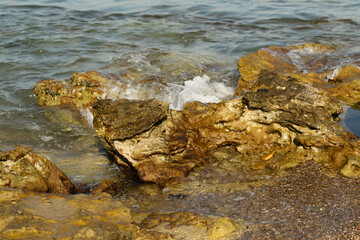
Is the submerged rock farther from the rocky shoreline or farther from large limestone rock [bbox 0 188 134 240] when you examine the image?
large limestone rock [bbox 0 188 134 240]

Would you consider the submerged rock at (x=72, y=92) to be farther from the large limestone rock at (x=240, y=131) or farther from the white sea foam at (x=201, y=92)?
the large limestone rock at (x=240, y=131)

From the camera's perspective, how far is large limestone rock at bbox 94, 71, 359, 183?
4094 millimetres

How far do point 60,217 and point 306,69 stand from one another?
5.90 m

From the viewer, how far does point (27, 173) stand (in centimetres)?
342

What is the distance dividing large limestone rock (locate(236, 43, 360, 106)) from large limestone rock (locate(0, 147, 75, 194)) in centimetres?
312

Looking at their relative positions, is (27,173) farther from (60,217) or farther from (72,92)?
(72,92)

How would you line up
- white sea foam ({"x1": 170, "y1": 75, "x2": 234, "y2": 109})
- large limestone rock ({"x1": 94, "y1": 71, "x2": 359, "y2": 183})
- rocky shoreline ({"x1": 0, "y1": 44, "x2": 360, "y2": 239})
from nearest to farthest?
rocky shoreline ({"x1": 0, "y1": 44, "x2": 360, "y2": 239}) → large limestone rock ({"x1": 94, "y1": 71, "x2": 359, "y2": 183}) → white sea foam ({"x1": 170, "y1": 75, "x2": 234, "y2": 109})

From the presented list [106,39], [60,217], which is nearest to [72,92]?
[60,217]

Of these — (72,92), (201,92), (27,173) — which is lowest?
(201,92)

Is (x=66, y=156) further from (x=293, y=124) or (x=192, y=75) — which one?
(x=192, y=75)

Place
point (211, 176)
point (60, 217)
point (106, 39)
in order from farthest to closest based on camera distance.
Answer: point (106, 39)
point (211, 176)
point (60, 217)

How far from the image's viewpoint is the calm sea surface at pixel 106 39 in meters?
5.58

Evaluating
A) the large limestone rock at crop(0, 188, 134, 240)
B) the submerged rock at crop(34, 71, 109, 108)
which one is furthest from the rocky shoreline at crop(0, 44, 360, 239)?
the submerged rock at crop(34, 71, 109, 108)

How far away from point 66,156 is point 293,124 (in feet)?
9.26
